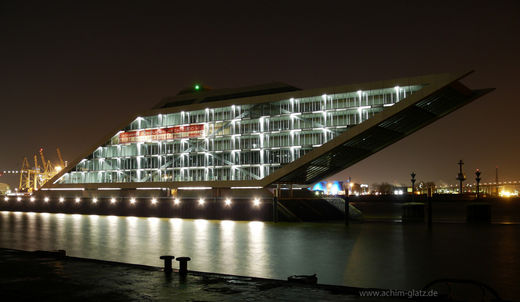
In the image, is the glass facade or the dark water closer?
the dark water

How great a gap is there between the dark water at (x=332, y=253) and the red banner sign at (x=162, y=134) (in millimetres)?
33378

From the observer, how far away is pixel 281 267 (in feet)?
68.9

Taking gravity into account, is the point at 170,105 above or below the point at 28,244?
above

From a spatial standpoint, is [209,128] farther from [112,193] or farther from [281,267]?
[281,267]

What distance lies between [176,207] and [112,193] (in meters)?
19.5

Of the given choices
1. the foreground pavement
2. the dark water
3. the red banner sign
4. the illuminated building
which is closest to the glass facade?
the red banner sign

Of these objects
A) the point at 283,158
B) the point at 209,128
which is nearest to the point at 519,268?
the point at 283,158

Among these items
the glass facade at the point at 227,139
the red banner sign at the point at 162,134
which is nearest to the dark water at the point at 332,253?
the glass facade at the point at 227,139

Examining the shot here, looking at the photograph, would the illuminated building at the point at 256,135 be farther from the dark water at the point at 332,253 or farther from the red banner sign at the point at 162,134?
the dark water at the point at 332,253

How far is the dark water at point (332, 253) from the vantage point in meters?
19.0

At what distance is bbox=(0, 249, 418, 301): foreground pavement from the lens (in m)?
12.0

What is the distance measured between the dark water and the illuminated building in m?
19.1

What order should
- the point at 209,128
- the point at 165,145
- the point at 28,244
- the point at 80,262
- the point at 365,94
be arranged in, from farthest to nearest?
1. the point at 165,145
2. the point at 209,128
3. the point at 365,94
4. the point at 28,244
5. the point at 80,262

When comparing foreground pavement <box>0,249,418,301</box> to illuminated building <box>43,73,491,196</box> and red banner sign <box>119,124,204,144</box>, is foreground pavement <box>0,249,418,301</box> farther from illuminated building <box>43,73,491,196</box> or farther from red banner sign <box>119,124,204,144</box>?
red banner sign <box>119,124,204,144</box>
